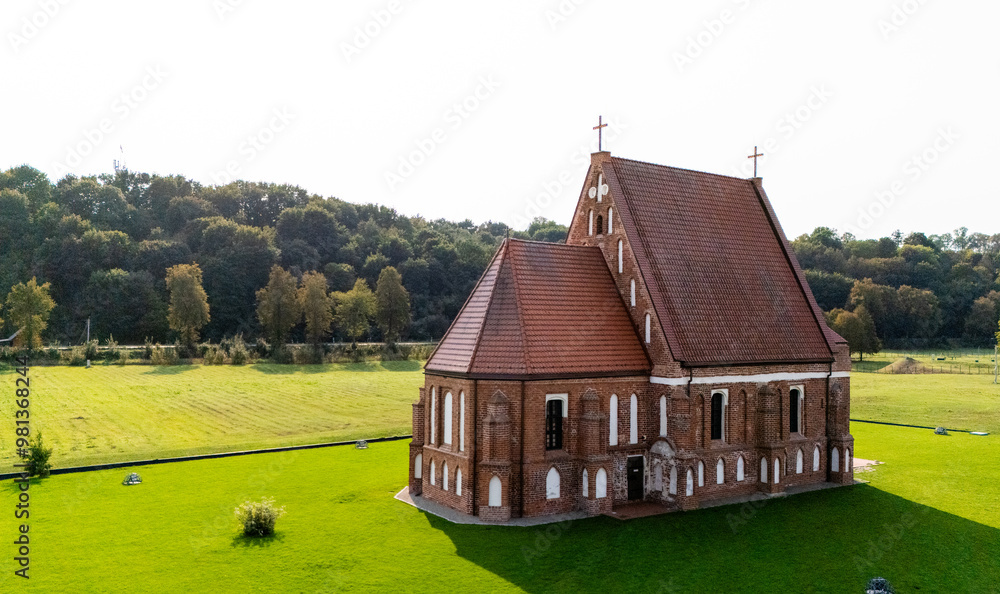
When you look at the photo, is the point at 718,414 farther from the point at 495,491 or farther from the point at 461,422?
the point at 461,422

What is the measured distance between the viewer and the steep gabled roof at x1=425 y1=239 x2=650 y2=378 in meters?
20.1

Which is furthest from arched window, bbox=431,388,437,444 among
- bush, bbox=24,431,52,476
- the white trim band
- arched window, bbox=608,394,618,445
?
bush, bbox=24,431,52,476

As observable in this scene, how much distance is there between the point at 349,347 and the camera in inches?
2682

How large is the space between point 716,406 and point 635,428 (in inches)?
127

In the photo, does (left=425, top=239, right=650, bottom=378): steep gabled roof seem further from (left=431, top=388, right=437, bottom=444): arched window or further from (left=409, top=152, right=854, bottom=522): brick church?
(left=431, top=388, right=437, bottom=444): arched window

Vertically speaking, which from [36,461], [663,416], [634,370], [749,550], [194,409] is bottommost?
[749,550]

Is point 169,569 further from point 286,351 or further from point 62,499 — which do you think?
point 286,351

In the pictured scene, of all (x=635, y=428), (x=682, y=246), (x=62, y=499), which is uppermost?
(x=682, y=246)

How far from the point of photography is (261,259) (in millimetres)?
82875

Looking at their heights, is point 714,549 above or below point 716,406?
below

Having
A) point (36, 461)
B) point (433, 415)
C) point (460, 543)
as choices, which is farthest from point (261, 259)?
point (460, 543)

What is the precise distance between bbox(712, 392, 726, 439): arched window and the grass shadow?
8.03ft

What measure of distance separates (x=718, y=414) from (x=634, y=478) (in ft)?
12.3

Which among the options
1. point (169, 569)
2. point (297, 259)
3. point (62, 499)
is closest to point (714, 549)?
point (169, 569)
